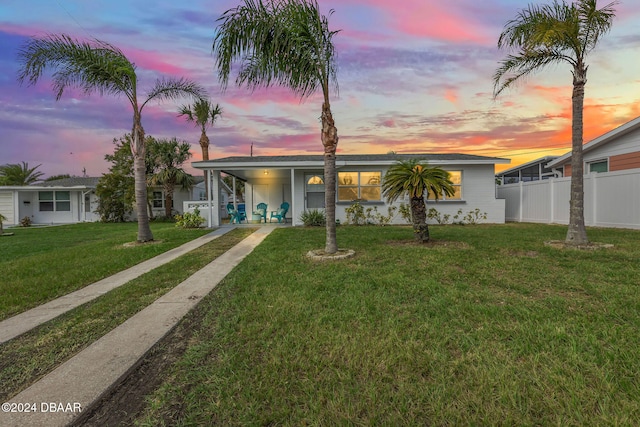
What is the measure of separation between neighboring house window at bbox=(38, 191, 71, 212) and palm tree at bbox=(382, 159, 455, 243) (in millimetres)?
24945

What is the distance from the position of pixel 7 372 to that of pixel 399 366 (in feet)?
10.4

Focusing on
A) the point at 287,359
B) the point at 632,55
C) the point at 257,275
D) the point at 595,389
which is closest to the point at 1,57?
the point at 257,275

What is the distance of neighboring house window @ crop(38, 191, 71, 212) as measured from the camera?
22.4 metres

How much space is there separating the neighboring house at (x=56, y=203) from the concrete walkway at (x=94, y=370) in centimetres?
2301

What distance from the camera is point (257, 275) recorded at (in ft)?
17.3

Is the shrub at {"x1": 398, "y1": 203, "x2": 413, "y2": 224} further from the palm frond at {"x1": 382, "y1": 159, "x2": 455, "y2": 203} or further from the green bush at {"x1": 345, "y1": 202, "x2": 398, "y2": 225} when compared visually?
the palm frond at {"x1": 382, "y1": 159, "x2": 455, "y2": 203}

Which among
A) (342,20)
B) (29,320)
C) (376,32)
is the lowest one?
(29,320)

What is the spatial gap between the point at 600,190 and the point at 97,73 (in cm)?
1687

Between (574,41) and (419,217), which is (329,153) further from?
(574,41)

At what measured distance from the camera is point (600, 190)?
1093 cm

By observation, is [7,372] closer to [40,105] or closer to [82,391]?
[82,391]

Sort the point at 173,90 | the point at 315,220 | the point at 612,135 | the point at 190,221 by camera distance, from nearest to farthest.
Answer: the point at 173,90
the point at 612,135
the point at 315,220
the point at 190,221

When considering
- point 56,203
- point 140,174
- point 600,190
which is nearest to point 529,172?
point 600,190

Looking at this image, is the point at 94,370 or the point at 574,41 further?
the point at 574,41
